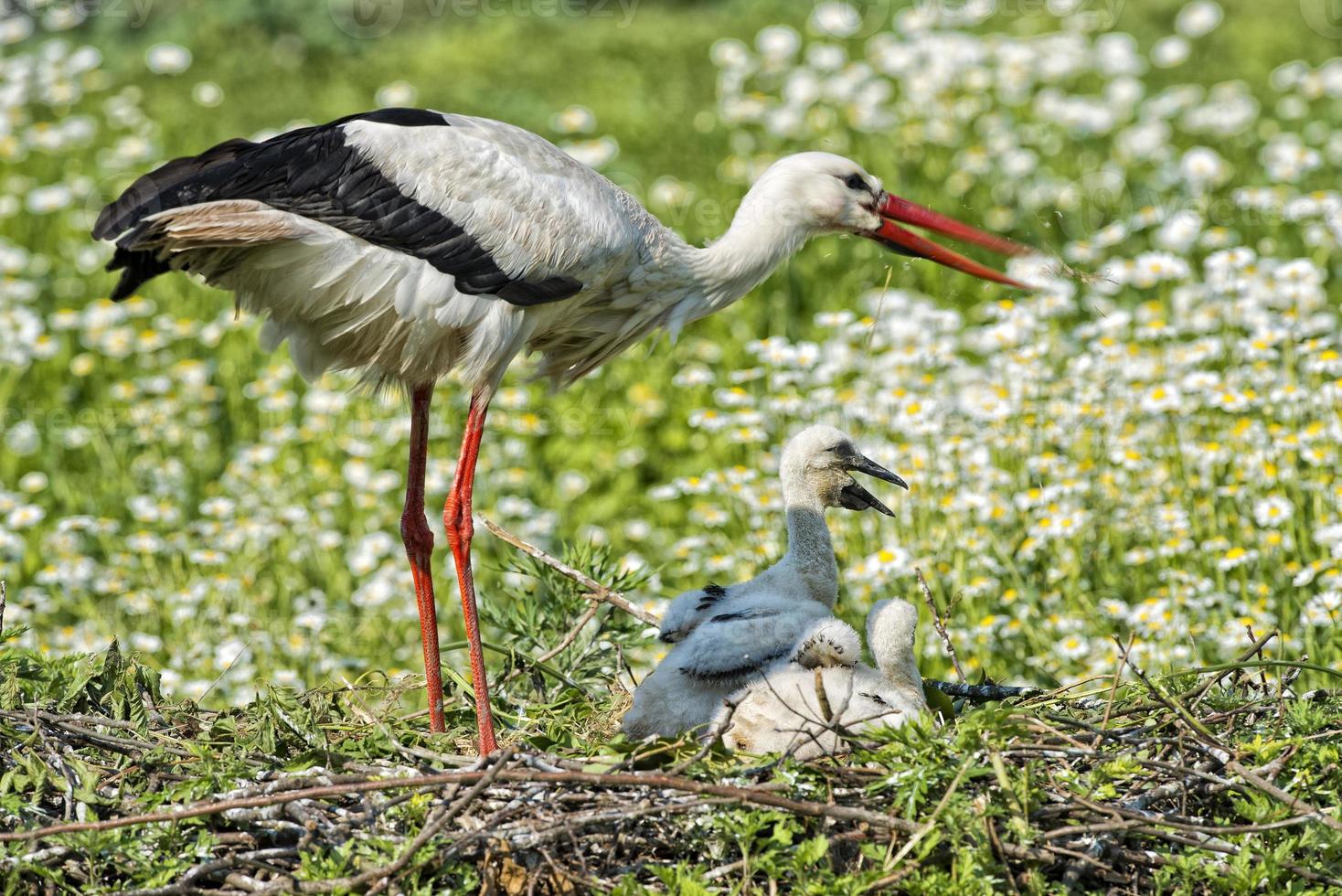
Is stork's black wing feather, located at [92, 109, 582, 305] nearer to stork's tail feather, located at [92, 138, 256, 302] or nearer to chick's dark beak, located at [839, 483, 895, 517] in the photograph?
stork's tail feather, located at [92, 138, 256, 302]

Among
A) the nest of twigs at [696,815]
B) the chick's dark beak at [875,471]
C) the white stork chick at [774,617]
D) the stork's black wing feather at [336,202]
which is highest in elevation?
the stork's black wing feather at [336,202]

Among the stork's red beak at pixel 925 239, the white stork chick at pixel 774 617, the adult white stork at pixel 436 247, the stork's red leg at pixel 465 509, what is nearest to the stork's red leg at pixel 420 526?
the adult white stork at pixel 436 247

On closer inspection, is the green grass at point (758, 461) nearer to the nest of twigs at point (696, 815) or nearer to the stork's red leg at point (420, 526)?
the nest of twigs at point (696, 815)

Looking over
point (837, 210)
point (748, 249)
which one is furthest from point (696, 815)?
point (837, 210)

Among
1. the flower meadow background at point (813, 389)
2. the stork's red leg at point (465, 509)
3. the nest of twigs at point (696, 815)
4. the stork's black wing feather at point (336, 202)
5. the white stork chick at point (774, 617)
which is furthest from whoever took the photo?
the flower meadow background at point (813, 389)

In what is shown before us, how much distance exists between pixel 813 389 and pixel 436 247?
293 cm

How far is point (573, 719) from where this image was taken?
15.8 ft

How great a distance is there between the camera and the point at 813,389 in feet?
23.9

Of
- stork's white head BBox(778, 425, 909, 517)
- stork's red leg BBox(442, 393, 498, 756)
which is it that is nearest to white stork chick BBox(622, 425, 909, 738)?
stork's white head BBox(778, 425, 909, 517)

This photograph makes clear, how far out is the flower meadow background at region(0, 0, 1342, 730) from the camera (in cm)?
582

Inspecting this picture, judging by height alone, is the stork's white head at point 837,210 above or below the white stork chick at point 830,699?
above

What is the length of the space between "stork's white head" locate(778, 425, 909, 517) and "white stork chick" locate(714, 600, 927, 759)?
522 millimetres

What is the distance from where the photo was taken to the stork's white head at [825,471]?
4.81 m

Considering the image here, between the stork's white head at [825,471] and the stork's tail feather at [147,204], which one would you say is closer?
the stork's tail feather at [147,204]
